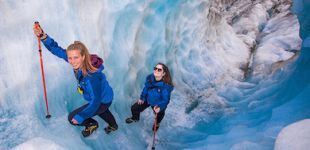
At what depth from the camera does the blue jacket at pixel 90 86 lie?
112 inches

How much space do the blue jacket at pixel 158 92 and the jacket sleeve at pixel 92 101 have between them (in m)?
0.48

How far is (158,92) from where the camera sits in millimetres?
3248

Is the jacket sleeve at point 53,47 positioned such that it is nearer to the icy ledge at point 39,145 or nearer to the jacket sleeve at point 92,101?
the jacket sleeve at point 92,101

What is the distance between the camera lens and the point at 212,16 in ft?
14.2

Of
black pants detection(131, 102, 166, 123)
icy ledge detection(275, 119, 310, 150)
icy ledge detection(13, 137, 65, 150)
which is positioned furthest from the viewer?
black pants detection(131, 102, 166, 123)

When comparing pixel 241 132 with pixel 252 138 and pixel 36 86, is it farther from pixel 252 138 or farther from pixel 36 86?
pixel 36 86

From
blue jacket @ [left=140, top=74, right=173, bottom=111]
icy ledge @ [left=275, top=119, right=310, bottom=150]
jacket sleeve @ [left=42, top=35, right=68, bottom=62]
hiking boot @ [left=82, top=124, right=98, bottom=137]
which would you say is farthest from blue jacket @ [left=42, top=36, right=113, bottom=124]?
icy ledge @ [left=275, top=119, right=310, bottom=150]

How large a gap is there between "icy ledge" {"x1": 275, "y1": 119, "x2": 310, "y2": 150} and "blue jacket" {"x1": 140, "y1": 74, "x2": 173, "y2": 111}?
2.99 feet

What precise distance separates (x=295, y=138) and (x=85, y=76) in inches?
63.2

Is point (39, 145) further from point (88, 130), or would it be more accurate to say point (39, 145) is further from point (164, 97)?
point (164, 97)

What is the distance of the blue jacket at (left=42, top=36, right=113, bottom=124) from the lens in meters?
2.86

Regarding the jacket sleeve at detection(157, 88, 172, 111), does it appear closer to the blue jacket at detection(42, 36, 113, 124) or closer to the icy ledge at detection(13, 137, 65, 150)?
the blue jacket at detection(42, 36, 113, 124)

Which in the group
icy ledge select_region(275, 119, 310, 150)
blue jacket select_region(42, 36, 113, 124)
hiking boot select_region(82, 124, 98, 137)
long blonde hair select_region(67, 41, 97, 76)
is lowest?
icy ledge select_region(275, 119, 310, 150)

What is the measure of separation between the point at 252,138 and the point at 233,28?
1833 millimetres
